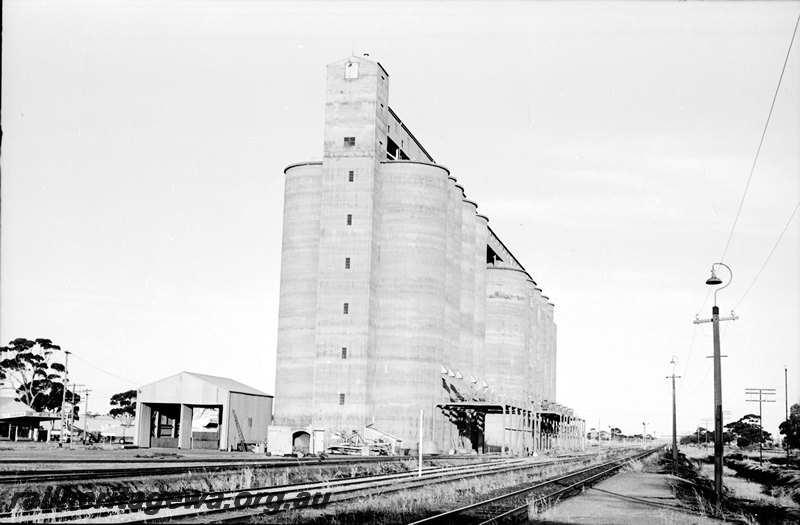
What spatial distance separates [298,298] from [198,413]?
14.6m

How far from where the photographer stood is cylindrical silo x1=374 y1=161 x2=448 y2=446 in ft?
247

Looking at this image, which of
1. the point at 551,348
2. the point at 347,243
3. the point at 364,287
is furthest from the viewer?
the point at 551,348

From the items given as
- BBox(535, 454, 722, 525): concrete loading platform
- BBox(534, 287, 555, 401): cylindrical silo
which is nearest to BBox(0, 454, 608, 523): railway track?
BBox(535, 454, 722, 525): concrete loading platform

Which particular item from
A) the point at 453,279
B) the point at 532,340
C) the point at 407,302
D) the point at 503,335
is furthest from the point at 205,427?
the point at 532,340

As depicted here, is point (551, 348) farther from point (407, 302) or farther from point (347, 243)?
point (347, 243)

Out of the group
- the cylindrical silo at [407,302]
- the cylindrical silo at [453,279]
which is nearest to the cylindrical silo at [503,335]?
the cylindrical silo at [453,279]

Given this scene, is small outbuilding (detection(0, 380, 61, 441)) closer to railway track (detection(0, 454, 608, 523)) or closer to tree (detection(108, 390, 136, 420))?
tree (detection(108, 390, 136, 420))

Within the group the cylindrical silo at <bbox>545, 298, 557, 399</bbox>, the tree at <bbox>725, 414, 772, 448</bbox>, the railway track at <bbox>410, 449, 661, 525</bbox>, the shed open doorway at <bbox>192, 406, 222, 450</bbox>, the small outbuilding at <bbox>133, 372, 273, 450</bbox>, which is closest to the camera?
the railway track at <bbox>410, 449, 661, 525</bbox>

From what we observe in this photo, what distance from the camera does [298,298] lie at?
3039 inches

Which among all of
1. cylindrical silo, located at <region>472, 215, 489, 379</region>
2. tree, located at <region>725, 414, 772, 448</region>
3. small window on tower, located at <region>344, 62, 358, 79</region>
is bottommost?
tree, located at <region>725, 414, 772, 448</region>

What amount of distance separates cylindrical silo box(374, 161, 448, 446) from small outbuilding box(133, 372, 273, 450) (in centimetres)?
1166

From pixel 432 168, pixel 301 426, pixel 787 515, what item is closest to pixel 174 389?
pixel 301 426

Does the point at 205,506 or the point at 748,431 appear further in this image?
the point at 748,431

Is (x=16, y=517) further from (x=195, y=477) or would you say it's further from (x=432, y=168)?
(x=432, y=168)
